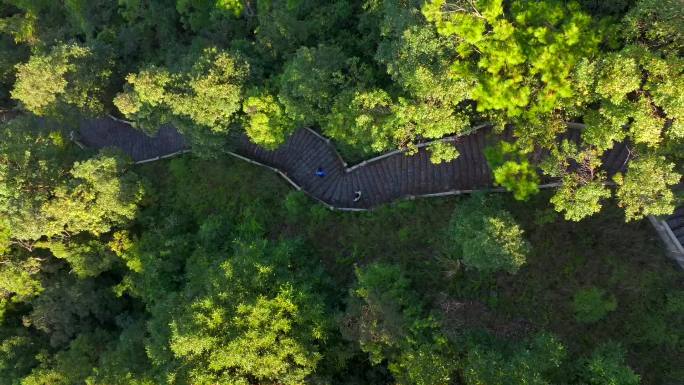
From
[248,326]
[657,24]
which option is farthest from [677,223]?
[248,326]

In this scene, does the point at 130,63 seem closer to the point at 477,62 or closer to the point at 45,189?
the point at 45,189

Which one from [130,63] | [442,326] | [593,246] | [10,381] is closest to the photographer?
[442,326]

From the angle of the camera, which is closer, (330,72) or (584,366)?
(584,366)

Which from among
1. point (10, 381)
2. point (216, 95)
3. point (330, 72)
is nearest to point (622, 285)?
point (330, 72)

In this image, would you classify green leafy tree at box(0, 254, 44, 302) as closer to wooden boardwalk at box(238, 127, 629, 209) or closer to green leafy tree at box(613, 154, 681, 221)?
wooden boardwalk at box(238, 127, 629, 209)

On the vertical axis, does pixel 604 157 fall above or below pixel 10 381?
above

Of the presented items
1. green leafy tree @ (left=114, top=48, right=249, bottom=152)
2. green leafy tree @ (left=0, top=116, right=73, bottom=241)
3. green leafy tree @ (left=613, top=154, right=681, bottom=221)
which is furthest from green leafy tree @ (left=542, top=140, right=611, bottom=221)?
green leafy tree @ (left=0, top=116, right=73, bottom=241)

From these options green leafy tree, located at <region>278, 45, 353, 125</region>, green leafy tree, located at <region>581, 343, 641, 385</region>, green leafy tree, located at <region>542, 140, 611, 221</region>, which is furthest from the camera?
green leafy tree, located at <region>278, 45, 353, 125</region>
